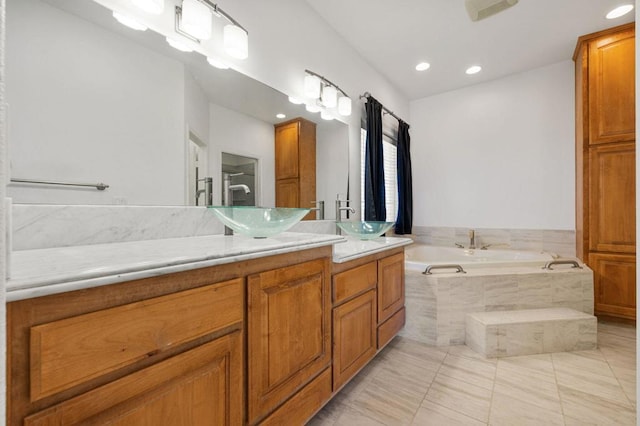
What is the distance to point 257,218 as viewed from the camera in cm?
125

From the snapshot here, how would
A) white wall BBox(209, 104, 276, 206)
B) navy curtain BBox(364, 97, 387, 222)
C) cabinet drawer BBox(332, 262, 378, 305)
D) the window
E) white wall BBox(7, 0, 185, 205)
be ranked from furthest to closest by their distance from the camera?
the window
navy curtain BBox(364, 97, 387, 222)
white wall BBox(209, 104, 276, 206)
cabinet drawer BBox(332, 262, 378, 305)
white wall BBox(7, 0, 185, 205)

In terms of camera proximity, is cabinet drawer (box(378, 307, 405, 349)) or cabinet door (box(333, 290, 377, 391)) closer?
cabinet door (box(333, 290, 377, 391))

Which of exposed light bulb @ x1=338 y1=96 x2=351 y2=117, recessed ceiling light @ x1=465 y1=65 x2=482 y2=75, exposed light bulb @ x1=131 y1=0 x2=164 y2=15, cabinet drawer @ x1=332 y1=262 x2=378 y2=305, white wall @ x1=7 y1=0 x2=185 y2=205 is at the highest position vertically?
recessed ceiling light @ x1=465 y1=65 x2=482 y2=75

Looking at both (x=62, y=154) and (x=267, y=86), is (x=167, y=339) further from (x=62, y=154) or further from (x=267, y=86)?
(x=267, y=86)

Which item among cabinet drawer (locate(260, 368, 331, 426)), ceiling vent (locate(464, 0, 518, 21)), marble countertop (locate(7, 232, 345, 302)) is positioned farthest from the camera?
ceiling vent (locate(464, 0, 518, 21))

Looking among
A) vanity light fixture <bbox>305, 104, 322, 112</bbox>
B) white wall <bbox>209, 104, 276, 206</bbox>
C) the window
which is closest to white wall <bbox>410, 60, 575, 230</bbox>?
the window

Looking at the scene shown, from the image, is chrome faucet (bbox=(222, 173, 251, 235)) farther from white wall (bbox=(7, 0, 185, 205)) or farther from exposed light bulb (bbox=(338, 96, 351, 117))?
exposed light bulb (bbox=(338, 96, 351, 117))

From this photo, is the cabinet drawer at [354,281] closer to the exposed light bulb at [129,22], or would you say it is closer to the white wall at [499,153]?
the exposed light bulb at [129,22]

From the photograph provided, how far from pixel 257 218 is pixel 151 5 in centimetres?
97

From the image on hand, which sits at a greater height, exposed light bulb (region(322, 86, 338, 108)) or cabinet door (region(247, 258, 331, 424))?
exposed light bulb (region(322, 86, 338, 108))

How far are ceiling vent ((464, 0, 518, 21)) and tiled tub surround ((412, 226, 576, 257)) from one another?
91.9 inches

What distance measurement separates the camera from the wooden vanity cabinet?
1347 mm

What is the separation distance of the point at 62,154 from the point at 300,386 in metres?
1.23

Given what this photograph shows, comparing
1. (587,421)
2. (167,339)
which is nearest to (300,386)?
(167,339)
